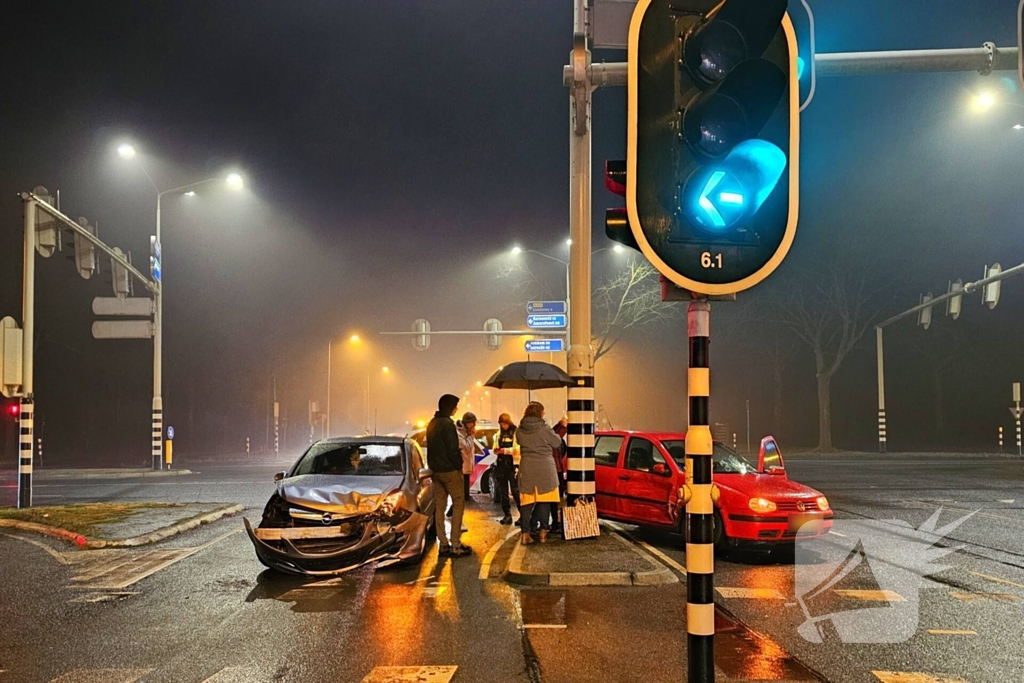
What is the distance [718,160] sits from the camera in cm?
356

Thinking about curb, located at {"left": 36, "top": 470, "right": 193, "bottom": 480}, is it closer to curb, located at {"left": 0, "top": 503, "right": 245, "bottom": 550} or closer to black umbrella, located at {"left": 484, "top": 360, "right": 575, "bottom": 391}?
curb, located at {"left": 0, "top": 503, "right": 245, "bottom": 550}

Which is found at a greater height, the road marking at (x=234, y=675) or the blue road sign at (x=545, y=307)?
the blue road sign at (x=545, y=307)

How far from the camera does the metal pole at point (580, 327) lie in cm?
1263

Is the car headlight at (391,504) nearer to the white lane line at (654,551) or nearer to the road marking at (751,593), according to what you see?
the white lane line at (654,551)

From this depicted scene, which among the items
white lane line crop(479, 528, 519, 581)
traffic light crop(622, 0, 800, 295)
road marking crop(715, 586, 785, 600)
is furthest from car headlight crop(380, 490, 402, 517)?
traffic light crop(622, 0, 800, 295)

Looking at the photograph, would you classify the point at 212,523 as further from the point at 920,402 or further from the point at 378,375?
the point at 378,375

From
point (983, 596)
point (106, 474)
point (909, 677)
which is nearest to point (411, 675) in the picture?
point (909, 677)

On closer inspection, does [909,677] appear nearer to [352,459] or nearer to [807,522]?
[807,522]

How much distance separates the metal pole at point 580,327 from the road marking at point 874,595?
421 centimetres

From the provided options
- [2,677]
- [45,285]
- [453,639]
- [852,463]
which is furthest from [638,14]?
[45,285]

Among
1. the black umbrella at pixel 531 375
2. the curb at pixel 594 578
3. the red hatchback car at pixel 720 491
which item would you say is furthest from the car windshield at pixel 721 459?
the curb at pixel 594 578

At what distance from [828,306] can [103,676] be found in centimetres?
4529

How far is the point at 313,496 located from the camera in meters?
10.3

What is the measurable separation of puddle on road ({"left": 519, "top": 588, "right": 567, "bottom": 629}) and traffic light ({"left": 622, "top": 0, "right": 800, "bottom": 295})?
5032mm
